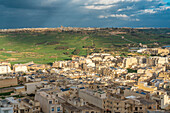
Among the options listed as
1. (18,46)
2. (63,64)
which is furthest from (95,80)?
(18,46)

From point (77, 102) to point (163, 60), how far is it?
34634mm

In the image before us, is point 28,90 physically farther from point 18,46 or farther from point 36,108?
point 18,46

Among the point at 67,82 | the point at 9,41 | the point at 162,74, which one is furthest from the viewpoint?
the point at 9,41

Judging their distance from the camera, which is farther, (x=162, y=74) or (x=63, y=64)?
(x=63, y=64)

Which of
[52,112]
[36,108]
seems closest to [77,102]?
[52,112]

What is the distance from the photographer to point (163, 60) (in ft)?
158

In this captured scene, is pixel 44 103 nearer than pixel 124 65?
Yes

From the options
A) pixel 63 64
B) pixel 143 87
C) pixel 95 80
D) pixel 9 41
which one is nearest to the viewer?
pixel 143 87

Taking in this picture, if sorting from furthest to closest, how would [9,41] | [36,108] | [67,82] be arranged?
[9,41], [67,82], [36,108]

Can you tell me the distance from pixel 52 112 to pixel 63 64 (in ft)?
97.1

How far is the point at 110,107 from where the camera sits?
17953 mm

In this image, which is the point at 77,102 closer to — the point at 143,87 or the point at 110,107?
the point at 110,107

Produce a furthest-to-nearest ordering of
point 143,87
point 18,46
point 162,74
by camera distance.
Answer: point 18,46 → point 162,74 → point 143,87

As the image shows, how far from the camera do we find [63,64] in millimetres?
47219
